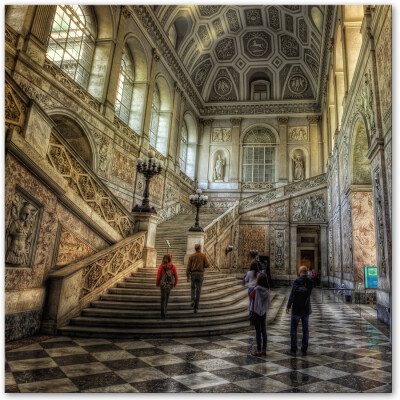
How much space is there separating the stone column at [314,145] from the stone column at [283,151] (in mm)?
1725

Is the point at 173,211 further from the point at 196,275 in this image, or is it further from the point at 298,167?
the point at 196,275

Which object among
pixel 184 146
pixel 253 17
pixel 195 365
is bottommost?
pixel 195 365

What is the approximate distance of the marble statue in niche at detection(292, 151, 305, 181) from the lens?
22.0 m

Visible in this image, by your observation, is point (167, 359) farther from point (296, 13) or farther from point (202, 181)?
point (296, 13)

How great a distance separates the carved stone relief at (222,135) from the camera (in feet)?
78.2

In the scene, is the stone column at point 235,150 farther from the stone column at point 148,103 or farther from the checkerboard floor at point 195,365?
the checkerboard floor at point 195,365

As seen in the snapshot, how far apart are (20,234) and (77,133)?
809cm

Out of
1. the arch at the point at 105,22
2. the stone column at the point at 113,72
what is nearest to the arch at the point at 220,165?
the stone column at the point at 113,72

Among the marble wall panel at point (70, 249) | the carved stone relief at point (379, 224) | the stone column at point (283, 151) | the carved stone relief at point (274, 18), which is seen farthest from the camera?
the stone column at point (283, 151)

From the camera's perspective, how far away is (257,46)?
2309 cm

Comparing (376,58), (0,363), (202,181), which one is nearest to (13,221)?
(0,363)

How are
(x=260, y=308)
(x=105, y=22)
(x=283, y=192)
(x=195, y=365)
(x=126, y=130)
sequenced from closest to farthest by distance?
(x=195, y=365), (x=260, y=308), (x=105, y=22), (x=126, y=130), (x=283, y=192)

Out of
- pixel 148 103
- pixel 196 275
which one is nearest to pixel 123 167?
pixel 148 103

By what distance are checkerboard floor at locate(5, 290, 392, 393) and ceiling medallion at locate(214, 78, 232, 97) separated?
877 inches
